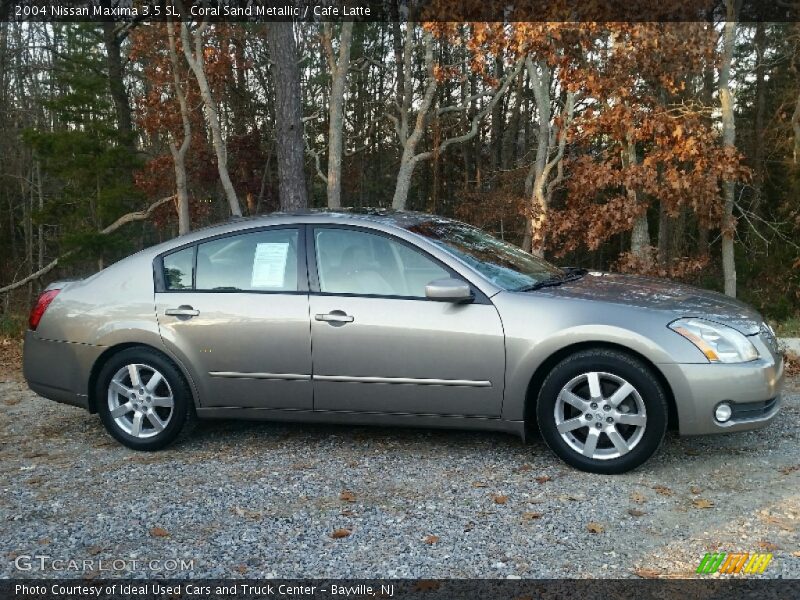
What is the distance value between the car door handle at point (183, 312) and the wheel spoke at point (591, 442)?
2.69 m

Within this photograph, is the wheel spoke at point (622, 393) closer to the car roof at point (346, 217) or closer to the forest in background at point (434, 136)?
the car roof at point (346, 217)

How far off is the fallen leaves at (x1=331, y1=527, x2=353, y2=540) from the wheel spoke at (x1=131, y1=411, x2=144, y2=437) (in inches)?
84.6

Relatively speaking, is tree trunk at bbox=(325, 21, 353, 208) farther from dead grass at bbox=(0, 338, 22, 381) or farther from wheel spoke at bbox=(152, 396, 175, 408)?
wheel spoke at bbox=(152, 396, 175, 408)

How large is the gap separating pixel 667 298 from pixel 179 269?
3317 millimetres

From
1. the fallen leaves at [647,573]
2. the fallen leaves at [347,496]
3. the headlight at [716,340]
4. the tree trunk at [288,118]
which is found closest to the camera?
the fallen leaves at [647,573]

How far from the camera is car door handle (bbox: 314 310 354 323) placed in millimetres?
4922

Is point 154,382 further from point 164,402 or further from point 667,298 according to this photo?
point 667,298

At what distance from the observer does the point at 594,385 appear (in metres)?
4.55

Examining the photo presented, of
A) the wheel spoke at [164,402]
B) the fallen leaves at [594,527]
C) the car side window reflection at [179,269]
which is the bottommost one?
the fallen leaves at [594,527]

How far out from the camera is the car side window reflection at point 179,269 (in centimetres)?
538

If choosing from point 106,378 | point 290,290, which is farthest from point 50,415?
point 290,290

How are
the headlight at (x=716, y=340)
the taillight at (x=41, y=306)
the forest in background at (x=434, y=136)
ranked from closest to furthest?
the headlight at (x=716, y=340)
the taillight at (x=41, y=306)
the forest in background at (x=434, y=136)

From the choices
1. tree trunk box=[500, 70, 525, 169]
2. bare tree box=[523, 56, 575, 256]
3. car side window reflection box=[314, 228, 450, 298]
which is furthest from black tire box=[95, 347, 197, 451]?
tree trunk box=[500, 70, 525, 169]

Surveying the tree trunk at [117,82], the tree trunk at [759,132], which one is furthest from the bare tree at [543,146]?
the tree trunk at [117,82]
